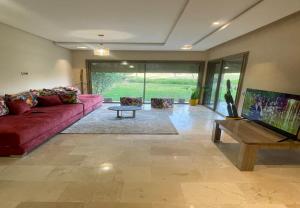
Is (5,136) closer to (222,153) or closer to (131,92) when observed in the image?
(222,153)

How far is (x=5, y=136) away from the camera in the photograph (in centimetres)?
260

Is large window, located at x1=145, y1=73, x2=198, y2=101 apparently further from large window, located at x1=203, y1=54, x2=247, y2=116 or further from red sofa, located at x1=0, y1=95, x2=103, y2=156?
red sofa, located at x1=0, y1=95, x2=103, y2=156

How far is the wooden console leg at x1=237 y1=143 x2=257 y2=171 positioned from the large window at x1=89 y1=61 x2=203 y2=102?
5.49 metres

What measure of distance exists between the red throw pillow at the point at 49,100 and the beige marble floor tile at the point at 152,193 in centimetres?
367

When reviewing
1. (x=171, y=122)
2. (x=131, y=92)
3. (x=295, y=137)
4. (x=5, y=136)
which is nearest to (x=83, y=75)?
(x=131, y=92)

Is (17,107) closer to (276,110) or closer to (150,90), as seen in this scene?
(276,110)

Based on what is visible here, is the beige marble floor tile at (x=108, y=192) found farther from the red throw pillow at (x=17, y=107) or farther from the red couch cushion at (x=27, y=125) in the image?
the red throw pillow at (x=17, y=107)

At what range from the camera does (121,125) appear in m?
4.39

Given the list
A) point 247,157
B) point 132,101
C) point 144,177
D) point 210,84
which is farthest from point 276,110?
point 132,101

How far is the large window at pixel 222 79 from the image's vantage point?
4.83 meters

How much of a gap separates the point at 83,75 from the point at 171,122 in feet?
15.9

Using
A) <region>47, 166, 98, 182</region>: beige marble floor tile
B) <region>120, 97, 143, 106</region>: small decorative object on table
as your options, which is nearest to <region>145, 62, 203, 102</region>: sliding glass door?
<region>120, 97, 143, 106</region>: small decorative object on table

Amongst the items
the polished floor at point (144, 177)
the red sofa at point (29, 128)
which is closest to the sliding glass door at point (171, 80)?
the red sofa at point (29, 128)

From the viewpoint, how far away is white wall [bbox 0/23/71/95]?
3945mm
